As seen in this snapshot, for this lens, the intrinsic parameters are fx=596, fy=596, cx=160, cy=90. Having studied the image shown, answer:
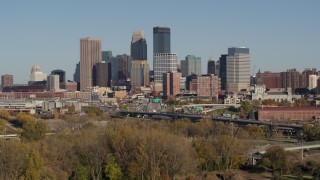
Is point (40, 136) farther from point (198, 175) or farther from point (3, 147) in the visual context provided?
point (198, 175)

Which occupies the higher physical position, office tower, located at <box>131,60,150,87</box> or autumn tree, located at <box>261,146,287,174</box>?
office tower, located at <box>131,60,150,87</box>

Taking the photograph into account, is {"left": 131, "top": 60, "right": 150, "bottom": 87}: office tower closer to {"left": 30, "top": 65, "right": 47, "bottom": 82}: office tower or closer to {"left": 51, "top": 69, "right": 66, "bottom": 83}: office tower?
{"left": 51, "top": 69, "right": 66, "bottom": 83}: office tower

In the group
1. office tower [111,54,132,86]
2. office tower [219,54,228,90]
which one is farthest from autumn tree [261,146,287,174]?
office tower [111,54,132,86]

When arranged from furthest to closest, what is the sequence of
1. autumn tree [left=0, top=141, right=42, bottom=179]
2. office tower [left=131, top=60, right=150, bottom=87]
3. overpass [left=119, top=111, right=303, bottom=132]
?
office tower [left=131, top=60, right=150, bottom=87]
overpass [left=119, top=111, right=303, bottom=132]
autumn tree [left=0, top=141, right=42, bottom=179]

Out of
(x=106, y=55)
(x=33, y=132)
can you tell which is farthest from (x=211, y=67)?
(x=33, y=132)

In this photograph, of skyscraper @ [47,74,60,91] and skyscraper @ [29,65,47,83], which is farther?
skyscraper @ [29,65,47,83]

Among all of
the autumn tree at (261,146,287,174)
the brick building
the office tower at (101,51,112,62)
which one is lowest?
the autumn tree at (261,146,287,174)
